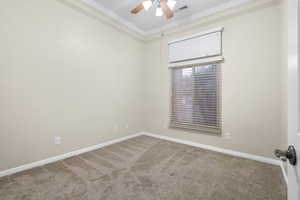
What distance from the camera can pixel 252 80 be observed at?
235cm

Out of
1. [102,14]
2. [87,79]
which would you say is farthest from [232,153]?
[102,14]

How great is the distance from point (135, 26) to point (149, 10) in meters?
0.71

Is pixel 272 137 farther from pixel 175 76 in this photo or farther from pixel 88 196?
pixel 88 196

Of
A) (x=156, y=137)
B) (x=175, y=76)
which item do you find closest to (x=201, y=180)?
(x=156, y=137)

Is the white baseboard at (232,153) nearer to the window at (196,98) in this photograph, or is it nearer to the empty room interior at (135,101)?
the empty room interior at (135,101)

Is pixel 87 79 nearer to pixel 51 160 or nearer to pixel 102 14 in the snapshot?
pixel 102 14

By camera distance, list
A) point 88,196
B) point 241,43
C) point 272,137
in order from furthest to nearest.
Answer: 1. point 241,43
2. point 272,137
3. point 88,196

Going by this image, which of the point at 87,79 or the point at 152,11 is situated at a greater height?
the point at 152,11

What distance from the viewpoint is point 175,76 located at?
334cm

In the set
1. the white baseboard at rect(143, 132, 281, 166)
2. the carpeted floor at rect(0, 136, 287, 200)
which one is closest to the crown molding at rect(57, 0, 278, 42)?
the white baseboard at rect(143, 132, 281, 166)

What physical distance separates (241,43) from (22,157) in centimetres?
406

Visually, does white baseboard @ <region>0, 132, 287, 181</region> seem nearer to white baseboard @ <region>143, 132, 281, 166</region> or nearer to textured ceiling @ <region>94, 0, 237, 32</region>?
white baseboard @ <region>143, 132, 281, 166</region>

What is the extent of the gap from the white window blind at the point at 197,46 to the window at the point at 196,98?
231 mm

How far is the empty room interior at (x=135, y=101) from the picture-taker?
171 cm
